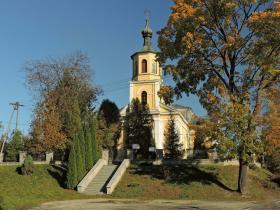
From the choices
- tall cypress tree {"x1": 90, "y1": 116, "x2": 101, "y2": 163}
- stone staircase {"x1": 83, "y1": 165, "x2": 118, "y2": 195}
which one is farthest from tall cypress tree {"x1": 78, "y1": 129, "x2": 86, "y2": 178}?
tall cypress tree {"x1": 90, "y1": 116, "x2": 101, "y2": 163}

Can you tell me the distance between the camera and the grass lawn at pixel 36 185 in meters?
27.5

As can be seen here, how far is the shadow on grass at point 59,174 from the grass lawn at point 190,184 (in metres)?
4.44

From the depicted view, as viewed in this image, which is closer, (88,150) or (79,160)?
(79,160)

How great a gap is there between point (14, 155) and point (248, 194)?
26.8 metres

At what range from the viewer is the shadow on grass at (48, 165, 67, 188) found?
106 feet

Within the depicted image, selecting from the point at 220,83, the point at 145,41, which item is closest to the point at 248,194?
the point at 220,83

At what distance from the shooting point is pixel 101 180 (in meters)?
32.5

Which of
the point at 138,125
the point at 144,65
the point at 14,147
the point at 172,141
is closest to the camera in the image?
the point at 14,147

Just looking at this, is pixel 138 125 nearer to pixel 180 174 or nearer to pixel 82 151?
pixel 82 151

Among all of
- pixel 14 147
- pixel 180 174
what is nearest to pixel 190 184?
pixel 180 174

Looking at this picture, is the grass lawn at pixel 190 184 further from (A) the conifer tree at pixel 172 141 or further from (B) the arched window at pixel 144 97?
(B) the arched window at pixel 144 97

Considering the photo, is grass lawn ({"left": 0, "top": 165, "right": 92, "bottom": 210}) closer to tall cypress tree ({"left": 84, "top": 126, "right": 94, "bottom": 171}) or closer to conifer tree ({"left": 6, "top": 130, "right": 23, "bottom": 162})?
tall cypress tree ({"left": 84, "top": 126, "right": 94, "bottom": 171})

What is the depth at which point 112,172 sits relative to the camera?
3419 cm

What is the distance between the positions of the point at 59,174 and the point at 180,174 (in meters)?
9.19
